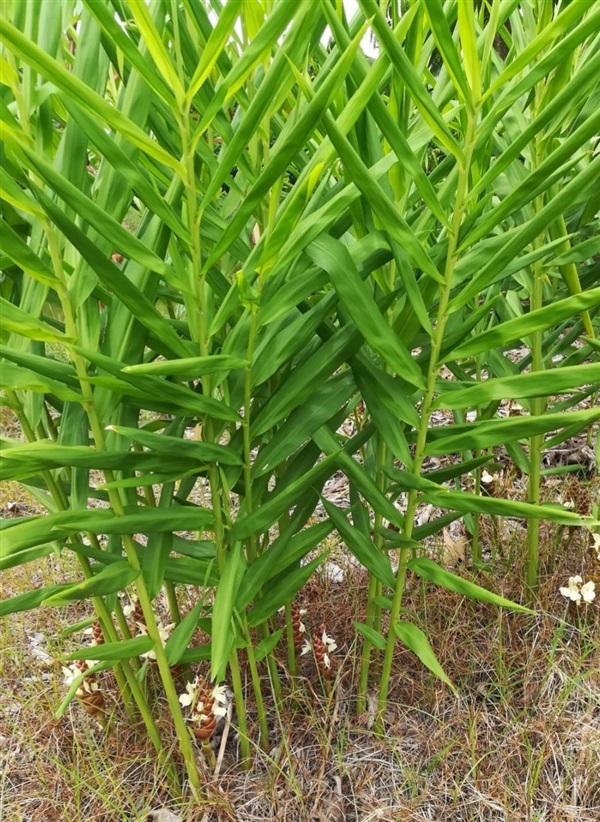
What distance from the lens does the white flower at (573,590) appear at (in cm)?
89

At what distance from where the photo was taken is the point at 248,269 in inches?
20.0

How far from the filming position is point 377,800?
2.48ft

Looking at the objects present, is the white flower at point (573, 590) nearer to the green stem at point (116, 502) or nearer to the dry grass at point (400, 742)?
the dry grass at point (400, 742)

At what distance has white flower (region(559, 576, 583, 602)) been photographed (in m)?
0.89

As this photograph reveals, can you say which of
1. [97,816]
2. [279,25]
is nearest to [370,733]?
[97,816]

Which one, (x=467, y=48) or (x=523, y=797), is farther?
(x=523, y=797)

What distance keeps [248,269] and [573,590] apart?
26.3 inches

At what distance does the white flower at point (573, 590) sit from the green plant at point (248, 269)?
277mm

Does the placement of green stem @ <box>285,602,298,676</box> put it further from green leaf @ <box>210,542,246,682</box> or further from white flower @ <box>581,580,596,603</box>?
white flower @ <box>581,580,596,603</box>

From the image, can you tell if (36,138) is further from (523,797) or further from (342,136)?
(523,797)

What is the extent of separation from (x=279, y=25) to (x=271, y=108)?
0.12 metres

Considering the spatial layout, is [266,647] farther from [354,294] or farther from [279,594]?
[354,294]

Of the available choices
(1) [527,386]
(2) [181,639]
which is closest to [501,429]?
(1) [527,386]

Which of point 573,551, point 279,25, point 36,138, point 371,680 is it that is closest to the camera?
point 279,25
